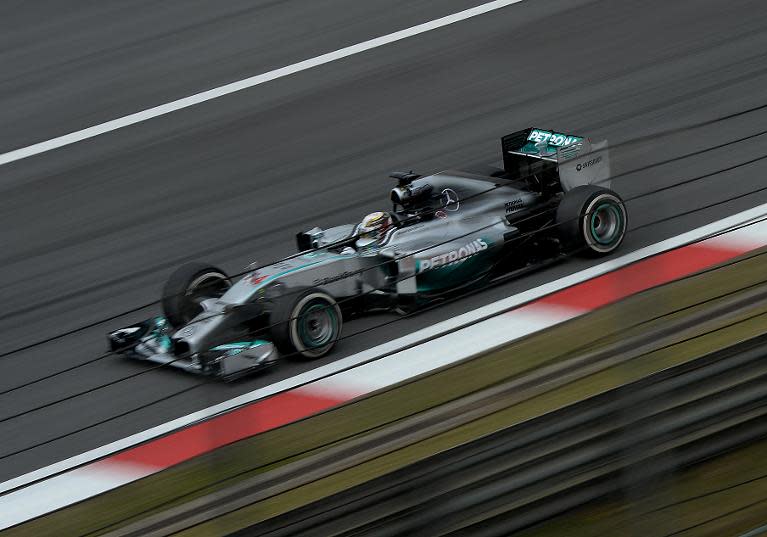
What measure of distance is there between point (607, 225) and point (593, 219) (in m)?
0.14

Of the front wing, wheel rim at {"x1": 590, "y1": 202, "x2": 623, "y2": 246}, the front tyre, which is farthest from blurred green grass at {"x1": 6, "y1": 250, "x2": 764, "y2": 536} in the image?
wheel rim at {"x1": 590, "y1": 202, "x2": 623, "y2": 246}

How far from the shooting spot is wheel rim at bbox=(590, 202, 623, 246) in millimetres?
6777

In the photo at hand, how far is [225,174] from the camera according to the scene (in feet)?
28.6

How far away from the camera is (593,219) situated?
6.75 m

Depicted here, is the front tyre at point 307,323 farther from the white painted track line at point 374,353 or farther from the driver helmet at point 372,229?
the driver helmet at point 372,229

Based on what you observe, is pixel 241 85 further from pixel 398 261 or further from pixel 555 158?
pixel 398 261

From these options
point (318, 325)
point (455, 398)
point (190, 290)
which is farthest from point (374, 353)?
point (455, 398)

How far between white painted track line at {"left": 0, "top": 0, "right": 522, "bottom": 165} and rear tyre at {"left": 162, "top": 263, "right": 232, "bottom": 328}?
315cm

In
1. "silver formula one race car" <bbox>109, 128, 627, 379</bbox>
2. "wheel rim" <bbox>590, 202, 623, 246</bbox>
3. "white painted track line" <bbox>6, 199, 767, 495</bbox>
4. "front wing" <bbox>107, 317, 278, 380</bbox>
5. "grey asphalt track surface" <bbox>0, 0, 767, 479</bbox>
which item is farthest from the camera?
"grey asphalt track surface" <bbox>0, 0, 767, 479</bbox>

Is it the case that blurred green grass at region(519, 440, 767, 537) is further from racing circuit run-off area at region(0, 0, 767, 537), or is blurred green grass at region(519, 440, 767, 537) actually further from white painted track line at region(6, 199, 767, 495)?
white painted track line at region(6, 199, 767, 495)

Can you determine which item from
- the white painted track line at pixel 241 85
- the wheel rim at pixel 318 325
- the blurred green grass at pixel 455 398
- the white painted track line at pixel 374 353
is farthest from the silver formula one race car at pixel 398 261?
the white painted track line at pixel 241 85

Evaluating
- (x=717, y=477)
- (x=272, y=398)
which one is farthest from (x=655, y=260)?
(x=272, y=398)

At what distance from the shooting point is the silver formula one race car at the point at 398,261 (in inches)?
244

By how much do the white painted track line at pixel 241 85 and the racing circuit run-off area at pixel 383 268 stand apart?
1.1 inches
